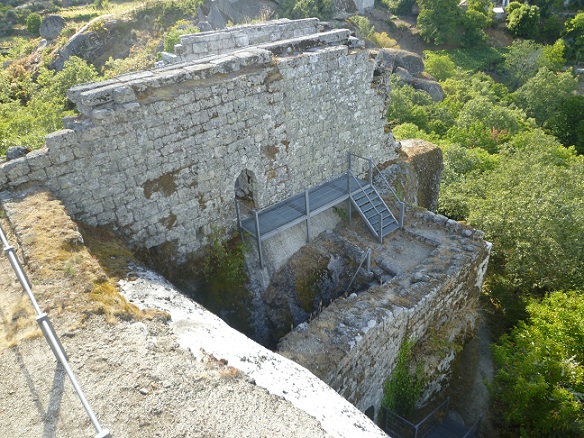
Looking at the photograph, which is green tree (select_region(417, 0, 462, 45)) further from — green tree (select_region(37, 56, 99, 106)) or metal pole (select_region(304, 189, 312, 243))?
metal pole (select_region(304, 189, 312, 243))

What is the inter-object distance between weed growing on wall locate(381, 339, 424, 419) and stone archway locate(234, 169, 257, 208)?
4677 mm

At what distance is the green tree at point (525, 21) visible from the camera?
50688mm

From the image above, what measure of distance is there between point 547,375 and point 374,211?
531 centimetres

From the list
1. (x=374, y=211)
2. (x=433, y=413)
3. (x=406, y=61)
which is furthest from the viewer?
(x=406, y=61)

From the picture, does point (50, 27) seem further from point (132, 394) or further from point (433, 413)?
point (132, 394)

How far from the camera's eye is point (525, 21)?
51.0m

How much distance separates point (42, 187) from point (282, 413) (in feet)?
18.2

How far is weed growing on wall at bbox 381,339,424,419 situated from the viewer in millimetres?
9883

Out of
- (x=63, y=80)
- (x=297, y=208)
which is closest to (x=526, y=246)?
(x=297, y=208)

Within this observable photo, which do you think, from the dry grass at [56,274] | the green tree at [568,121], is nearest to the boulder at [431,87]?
the green tree at [568,121]

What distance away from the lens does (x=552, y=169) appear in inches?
656

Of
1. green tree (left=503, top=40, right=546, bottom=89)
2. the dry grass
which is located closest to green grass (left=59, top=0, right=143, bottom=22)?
green tree (left=503, top=40, right=546, bottom=89)

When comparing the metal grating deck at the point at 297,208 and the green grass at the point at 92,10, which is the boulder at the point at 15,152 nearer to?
the metal grating deck at the point at 297,208

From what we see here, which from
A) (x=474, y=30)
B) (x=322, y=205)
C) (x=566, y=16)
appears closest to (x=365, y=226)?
(x=322, y=205)
